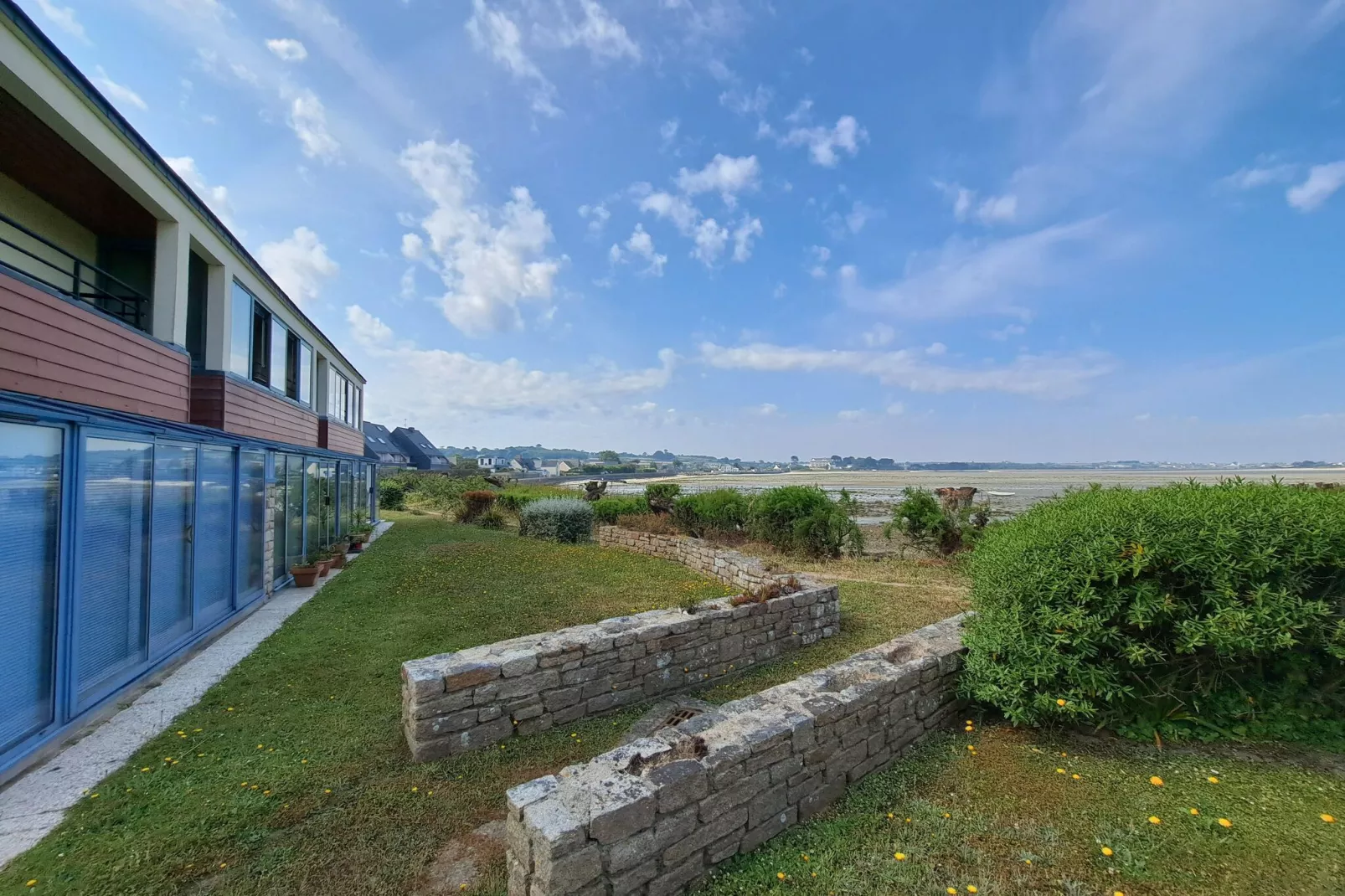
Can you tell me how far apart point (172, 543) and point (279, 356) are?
676 centimetres

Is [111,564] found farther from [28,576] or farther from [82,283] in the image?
[82,283]

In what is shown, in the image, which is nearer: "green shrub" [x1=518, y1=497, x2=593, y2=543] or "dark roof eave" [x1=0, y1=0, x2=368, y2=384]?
"dark roof eave" [x1=0, y1=0, x2=368, y2=384]

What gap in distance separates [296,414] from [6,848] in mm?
10250

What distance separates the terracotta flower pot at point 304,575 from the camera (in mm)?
9477

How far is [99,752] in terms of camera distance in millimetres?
3900

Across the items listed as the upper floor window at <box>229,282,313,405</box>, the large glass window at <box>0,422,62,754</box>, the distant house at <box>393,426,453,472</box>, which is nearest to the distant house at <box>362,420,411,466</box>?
the distant house at <box>393,426,453,472</box>

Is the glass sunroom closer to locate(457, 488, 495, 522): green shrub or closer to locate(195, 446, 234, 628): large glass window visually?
locate(195, 446, 234, 628): large glass window

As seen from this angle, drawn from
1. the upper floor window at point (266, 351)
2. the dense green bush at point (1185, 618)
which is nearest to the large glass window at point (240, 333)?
the upper floor window at point (266, 351)

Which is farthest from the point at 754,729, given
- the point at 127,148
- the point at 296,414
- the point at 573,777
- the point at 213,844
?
the point at 296,414

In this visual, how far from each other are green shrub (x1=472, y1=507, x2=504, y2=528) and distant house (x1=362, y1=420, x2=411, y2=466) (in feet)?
96.3

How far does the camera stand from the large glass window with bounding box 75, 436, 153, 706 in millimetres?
4430

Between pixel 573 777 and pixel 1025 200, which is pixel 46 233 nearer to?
pixel 573 777

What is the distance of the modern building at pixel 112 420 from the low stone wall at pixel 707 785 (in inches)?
163

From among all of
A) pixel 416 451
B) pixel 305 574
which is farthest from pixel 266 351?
pixel 416 451
